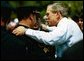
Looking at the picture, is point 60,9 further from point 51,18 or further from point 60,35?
point 60,35

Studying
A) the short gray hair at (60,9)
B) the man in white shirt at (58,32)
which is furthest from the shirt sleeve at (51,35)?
the short gray hair at (60,9)

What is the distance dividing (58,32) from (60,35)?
0.07 ft

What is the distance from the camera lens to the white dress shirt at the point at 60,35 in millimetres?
2656

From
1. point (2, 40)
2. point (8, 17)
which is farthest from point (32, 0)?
point (2, 40)

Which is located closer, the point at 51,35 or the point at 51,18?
the point at 51,35

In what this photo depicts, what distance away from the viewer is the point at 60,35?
2648mm

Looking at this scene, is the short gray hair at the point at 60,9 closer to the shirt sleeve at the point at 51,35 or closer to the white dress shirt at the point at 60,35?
the white dress shirt at the point at 60,35

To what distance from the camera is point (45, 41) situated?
105 inches

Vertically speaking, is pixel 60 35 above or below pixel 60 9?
below

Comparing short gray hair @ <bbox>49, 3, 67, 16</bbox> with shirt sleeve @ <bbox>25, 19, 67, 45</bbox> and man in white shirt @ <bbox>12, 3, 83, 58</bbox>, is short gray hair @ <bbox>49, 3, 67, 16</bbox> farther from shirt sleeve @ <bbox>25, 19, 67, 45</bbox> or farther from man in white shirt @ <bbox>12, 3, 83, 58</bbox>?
shirt sleeve @ <bbox>25, 19, 67, 45</bbox>

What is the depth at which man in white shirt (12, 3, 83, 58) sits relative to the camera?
8.73ft

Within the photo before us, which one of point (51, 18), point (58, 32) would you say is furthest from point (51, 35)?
point (51, 18)

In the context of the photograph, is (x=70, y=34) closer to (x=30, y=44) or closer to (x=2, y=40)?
(x=30, y=44)

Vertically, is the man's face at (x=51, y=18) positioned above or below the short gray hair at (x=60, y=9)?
below
